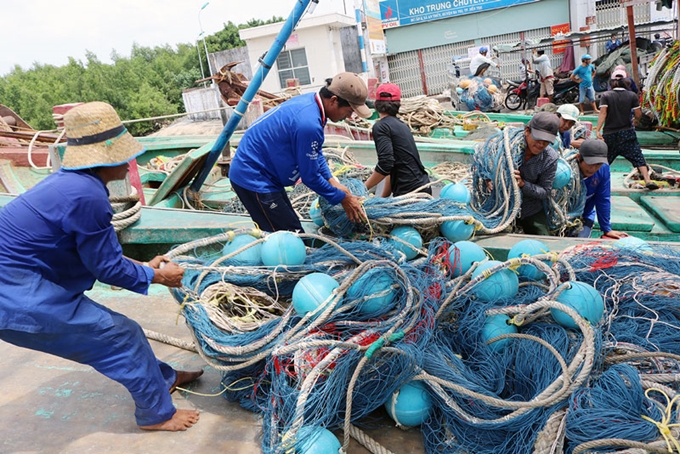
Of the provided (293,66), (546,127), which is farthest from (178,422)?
(293,66)

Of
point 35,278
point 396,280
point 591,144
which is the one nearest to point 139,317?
point 35,278

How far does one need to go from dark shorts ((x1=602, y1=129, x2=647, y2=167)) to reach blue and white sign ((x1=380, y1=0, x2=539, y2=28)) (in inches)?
670

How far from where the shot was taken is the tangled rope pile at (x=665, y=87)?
8.30m

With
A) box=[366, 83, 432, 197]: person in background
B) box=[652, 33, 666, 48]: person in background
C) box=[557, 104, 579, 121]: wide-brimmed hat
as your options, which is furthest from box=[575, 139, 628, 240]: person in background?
box=[652, 33, 666, 48]: person in background

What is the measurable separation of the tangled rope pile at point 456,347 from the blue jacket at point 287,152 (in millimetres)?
548

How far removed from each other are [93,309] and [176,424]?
65 cm

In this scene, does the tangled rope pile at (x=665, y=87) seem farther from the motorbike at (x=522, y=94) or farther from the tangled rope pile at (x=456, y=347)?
the tangled rope pile at (x=456, y=347)

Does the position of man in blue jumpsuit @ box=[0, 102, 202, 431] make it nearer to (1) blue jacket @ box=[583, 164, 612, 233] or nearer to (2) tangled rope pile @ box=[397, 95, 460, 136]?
(1) blue jacket @ box=[583, 164, 612, 233]

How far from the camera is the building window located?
69.1 feet

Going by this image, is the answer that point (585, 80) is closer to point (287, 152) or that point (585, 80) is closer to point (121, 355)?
point (287, 152)

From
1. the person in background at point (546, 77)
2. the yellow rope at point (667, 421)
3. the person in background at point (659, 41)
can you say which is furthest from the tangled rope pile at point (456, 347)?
the person in background at point (659, 41)

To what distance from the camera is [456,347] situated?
A: 2.56 meters

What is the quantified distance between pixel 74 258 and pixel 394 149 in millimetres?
2478

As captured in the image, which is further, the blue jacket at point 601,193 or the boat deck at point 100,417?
the blue jacket at point 601,193
